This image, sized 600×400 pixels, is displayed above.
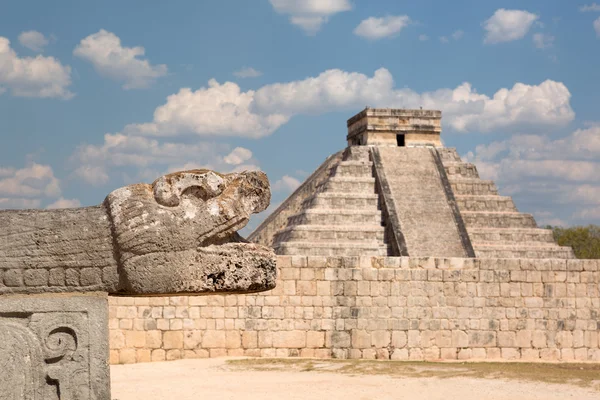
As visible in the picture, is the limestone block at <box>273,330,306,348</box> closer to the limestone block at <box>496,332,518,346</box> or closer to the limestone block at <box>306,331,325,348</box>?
the limestone block at <box>306,331,325,348</box>

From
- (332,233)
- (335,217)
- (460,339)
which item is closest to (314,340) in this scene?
(460,339)

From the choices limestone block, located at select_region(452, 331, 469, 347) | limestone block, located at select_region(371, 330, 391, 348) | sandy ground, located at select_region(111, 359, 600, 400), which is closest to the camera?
sandy ground, located at select_region(111, 359, 600, 400)

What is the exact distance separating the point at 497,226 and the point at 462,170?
13.7 feet

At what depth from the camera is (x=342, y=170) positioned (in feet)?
101

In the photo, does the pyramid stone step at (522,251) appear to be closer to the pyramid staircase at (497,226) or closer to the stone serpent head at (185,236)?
the pyramid staircase at (497,226)

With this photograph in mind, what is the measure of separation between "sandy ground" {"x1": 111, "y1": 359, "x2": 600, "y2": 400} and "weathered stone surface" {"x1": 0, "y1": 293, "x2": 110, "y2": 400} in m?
5.73

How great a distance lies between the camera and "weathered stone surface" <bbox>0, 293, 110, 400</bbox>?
4551 millimetres

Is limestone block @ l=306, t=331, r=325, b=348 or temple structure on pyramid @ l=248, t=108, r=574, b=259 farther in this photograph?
temple structure on pyramid @ l=248, t=108, r=574, b=259

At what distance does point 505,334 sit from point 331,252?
1121 cm

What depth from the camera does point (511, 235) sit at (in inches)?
1128

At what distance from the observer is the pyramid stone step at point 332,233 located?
87.2 ft

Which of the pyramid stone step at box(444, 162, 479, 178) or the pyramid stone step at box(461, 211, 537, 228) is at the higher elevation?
the pyramid stone step at box(444, 162, 479, 178)

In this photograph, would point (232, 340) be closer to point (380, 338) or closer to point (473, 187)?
point (380, 338)

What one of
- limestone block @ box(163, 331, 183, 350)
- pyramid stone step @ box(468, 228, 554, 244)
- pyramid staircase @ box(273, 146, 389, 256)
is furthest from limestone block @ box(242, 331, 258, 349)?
pyramid stone step @ box(468, 228, 554, 244)
